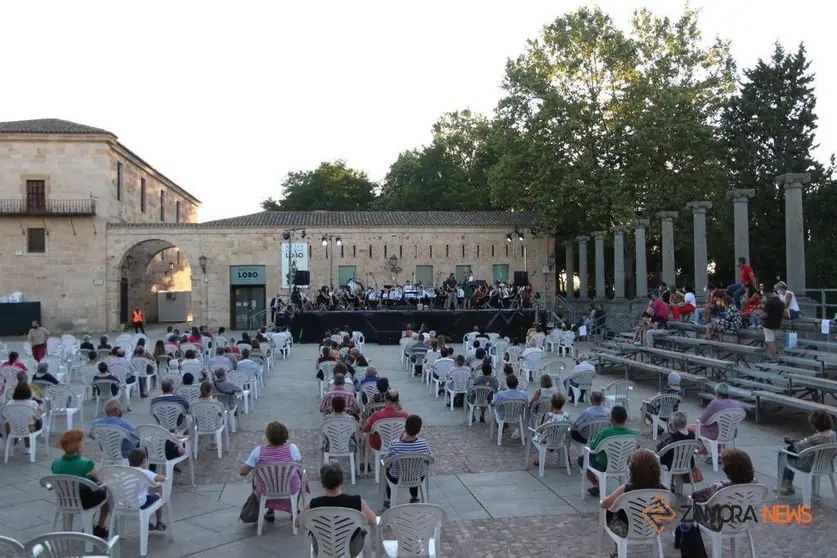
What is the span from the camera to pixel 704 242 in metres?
20.6

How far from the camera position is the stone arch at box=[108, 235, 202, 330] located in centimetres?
3322

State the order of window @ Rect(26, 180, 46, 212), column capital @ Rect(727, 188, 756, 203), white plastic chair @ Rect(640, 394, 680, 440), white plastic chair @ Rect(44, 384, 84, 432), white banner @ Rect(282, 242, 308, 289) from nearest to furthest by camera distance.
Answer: white plastic chair @ Rect(640, 394, 680, 440) → white plastic chair @ Rect(44, 384, 84, 432) → column capital @ Rect(727, 188, 756, 203) → window @ Rect(26, 180, 46, 212) → white banner @ Rect(282, 242, 308, 289)

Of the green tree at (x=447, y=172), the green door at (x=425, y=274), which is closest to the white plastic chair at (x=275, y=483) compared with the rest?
the green door at (x=425, y=274)

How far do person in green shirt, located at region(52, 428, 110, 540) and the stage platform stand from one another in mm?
19943

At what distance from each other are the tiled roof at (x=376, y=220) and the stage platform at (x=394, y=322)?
9880 millimetres

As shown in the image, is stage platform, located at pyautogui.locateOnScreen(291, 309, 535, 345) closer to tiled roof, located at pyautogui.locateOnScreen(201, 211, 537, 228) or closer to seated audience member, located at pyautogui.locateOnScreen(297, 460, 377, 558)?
tiled roof, located at pyautogui.locateOnScreen(201, 211, 537, 228)

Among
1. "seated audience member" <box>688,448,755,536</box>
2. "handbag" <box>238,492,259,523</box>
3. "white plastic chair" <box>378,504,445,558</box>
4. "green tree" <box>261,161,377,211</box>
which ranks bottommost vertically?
"handbag" <box>238,492,259,523</box>

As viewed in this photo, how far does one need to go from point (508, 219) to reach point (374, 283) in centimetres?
822

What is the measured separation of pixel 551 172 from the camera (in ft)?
106

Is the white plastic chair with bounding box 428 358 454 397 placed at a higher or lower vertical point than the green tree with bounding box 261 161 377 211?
lower

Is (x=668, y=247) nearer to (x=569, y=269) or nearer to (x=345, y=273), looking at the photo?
(x=569, y=269)

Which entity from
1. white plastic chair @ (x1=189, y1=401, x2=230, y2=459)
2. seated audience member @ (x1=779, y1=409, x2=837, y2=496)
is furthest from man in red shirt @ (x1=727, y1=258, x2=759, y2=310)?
white plastic chair @ (x1=189, y1=401, x2=230, y2=459)

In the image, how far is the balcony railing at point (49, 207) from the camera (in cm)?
3228

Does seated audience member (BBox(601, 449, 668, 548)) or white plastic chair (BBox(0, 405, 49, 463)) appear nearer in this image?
seated audience member (BBox(601, 449, 668, 548))
